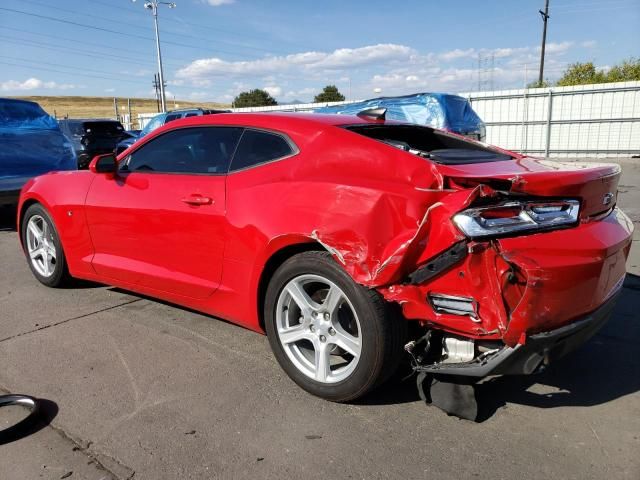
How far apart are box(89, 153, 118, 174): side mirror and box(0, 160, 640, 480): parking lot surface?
47.3 inches

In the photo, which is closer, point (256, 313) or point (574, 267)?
point (574, 267)

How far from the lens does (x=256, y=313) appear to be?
3182 millimetres

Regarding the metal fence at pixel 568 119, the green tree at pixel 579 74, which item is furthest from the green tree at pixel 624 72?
the metal fence at pixel 568 119

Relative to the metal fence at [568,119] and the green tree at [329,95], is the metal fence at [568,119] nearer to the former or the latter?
the metal fence at [568,119]

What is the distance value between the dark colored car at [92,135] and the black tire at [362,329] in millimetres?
15109

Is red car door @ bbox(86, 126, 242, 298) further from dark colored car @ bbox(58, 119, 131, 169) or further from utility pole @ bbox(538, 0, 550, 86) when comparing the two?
utility pole @ bbox(538, 0, 550, 86)

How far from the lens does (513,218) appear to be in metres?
2.37

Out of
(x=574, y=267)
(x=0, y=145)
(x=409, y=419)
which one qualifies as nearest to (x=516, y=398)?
(x=409, y=419)

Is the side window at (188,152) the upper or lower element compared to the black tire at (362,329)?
upper

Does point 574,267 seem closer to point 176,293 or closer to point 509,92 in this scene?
point 176,293

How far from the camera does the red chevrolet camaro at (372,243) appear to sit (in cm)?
233

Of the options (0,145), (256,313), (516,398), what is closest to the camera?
(516,398)

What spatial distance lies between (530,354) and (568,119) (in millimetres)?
19354

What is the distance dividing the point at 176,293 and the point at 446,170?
2091mm
